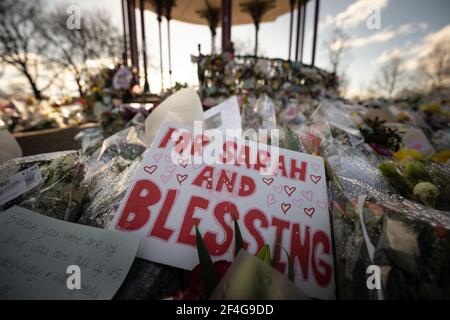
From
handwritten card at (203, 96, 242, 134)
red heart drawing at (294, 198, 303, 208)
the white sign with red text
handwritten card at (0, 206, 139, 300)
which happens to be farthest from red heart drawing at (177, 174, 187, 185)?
handwritten card at (203, 96, 242, 134)

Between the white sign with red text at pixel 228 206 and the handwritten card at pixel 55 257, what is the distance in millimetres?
59

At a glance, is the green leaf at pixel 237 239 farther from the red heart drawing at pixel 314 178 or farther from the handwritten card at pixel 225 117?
the handwritten card at pixel 225 117

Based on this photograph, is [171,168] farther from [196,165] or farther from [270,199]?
[270,199]

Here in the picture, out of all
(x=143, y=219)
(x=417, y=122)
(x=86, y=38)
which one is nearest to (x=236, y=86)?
(x=417, y=122)

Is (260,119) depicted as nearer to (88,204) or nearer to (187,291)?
(88,204)

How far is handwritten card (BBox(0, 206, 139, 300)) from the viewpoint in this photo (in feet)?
1.71

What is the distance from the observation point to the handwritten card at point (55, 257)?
20.5 inches

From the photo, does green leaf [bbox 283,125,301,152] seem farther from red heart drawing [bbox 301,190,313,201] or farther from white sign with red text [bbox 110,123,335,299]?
red heart drawing [bbox 301,190,313,201]

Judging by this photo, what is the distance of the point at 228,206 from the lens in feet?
2.36

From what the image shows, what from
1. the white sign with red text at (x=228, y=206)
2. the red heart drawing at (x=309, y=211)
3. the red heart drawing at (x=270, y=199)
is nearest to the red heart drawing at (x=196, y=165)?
the white sign with red text at (x=228, y=206)

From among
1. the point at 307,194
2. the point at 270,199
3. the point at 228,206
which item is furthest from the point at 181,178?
the point at 307,194

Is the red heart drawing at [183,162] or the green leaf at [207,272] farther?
the red heart drawing at [183,162]

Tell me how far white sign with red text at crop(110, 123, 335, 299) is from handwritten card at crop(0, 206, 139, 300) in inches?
2.3
